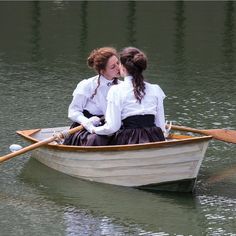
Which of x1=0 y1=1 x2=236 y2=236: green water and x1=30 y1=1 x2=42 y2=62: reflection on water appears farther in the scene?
x1=30 y1=1 x2=42 y2=62: reflection on water

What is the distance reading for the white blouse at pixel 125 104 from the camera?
24.4ft

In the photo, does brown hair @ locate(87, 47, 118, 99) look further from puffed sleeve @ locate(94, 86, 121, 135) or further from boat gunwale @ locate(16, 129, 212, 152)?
boat gunwale @ locate(16, 129, 212, 152)

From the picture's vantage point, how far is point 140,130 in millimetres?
7539

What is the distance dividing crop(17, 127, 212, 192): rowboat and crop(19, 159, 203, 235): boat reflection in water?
0.09 m

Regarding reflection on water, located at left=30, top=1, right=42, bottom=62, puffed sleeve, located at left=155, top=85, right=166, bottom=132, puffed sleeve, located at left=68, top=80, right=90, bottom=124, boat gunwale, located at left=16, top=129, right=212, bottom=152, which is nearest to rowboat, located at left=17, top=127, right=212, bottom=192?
boat gunwale, located at left=16, top=129, right=212, bottom=152

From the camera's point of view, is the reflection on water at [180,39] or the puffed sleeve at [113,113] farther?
the reflection on water at [180,39]

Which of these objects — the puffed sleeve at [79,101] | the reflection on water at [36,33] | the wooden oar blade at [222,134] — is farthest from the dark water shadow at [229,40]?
the puffed sleeve at [79,101]

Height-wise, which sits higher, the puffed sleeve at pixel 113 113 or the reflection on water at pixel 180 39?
the puffed sleeve at pixel 113 113

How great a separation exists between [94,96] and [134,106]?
85 cm

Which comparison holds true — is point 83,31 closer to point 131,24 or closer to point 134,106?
point 131,24

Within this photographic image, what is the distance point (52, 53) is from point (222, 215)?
937 centimetres

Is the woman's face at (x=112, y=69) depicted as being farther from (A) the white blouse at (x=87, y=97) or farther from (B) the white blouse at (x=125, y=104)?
(B) the white blouse at (x=125, y=104)

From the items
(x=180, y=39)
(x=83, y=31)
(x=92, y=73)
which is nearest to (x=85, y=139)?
(x=92, y=73)

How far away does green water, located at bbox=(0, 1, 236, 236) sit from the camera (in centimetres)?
705
